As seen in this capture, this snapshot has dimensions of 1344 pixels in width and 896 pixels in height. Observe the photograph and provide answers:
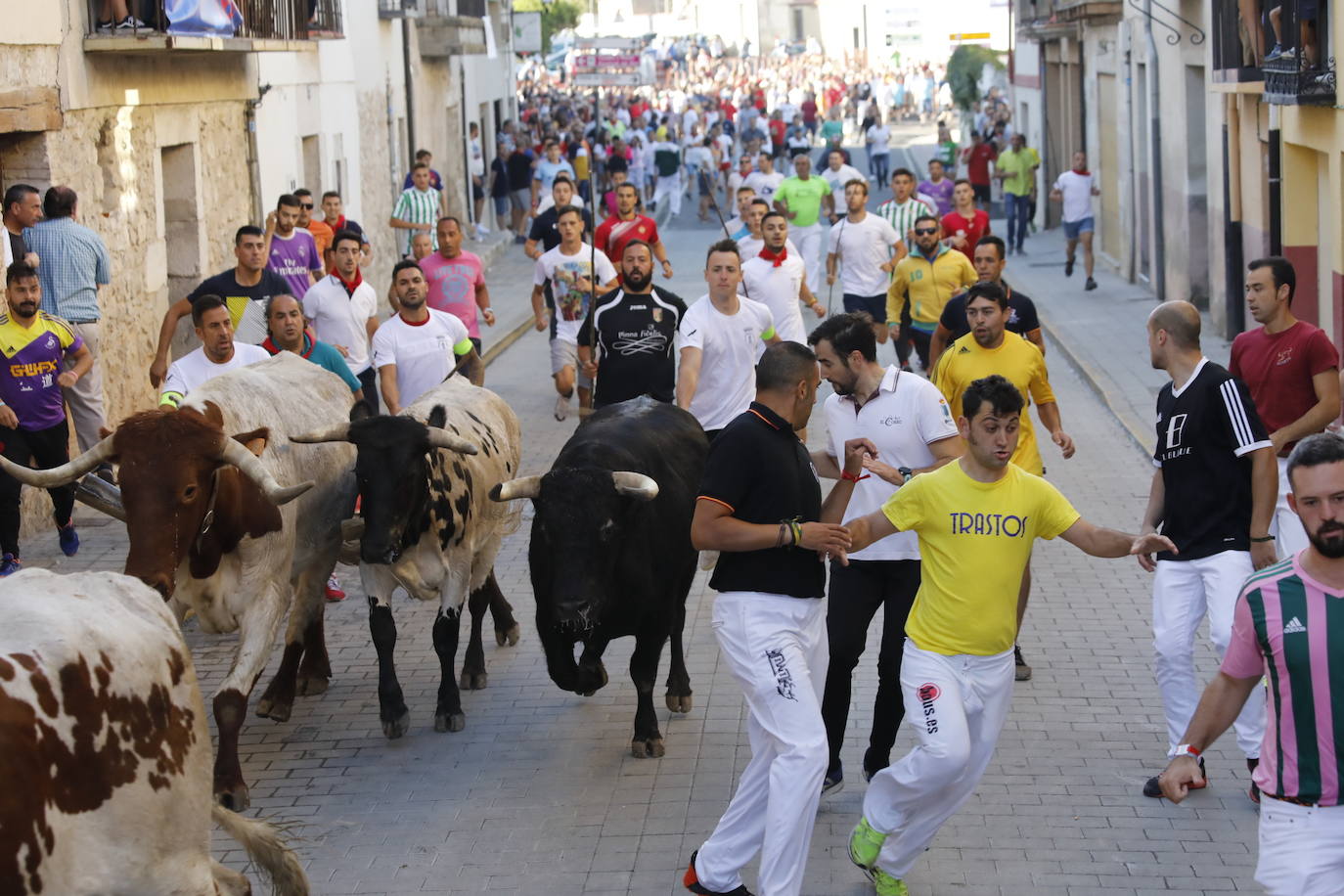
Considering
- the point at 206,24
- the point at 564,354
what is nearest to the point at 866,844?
the point at 564,354

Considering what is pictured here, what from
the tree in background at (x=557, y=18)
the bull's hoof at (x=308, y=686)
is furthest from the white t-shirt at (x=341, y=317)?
the tree in background at (x=557, y=18)

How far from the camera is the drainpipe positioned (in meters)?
23.7

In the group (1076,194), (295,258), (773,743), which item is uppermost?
(1076,194)

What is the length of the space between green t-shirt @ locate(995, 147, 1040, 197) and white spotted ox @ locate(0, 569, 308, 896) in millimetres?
25310

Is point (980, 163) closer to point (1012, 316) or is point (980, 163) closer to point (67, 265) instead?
point (67, 265)

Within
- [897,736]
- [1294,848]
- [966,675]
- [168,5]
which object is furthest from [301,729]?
[168,5]

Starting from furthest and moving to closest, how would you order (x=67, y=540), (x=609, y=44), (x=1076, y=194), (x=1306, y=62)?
(x=609, y=44) < (x=1076, y=194) < (x=1306, y=62) < (x=67, y=540)

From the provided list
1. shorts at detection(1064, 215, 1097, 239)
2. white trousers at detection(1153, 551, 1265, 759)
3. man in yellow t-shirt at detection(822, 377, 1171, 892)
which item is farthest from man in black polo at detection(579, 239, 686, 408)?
shorts at detection(1064, 215, 1097, 239)

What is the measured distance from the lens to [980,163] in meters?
33.1

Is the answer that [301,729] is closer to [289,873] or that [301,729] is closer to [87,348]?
[289,873]

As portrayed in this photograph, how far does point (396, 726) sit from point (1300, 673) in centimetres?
469

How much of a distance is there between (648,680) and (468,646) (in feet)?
4.96

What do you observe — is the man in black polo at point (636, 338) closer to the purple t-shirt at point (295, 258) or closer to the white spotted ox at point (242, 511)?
the white spotted ox at point (242, 511)

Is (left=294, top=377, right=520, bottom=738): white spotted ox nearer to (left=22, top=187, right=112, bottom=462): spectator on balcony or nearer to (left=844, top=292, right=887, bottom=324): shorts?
(left=22, top=187, right=112, bottom=462): spectator on balcony
